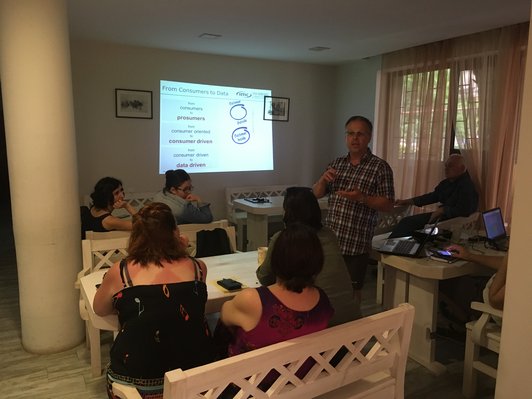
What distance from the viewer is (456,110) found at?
4535mm

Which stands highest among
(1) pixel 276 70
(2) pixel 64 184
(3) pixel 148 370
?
(1) pixel 276 70

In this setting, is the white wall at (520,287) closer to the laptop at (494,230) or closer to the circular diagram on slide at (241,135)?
the laptop at (494,230)

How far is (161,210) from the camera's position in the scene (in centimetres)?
176

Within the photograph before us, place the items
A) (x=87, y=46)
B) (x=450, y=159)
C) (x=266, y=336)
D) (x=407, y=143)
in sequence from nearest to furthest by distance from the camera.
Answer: (x=266, y=336) → (x=450, y=159) → (x=87, y=46) → (x=407, y=143)

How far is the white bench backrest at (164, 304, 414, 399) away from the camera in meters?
1.12

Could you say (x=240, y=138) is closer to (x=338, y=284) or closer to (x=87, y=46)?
(x=87, y=46)

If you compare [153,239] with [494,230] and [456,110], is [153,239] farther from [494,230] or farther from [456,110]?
[456,110]

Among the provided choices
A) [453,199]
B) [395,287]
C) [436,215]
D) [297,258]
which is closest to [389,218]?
[436,215]

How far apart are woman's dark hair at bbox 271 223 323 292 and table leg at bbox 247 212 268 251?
3.06 metres

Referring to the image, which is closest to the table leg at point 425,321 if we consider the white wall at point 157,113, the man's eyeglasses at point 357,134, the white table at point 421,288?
the white table at point 421,288

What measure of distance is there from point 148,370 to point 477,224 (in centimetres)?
321

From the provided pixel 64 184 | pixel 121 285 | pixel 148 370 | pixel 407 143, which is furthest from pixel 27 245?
pixel 407 143

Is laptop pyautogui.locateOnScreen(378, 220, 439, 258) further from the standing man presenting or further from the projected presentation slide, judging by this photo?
the projected presentation slide

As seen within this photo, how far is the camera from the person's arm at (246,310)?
1429 mm
